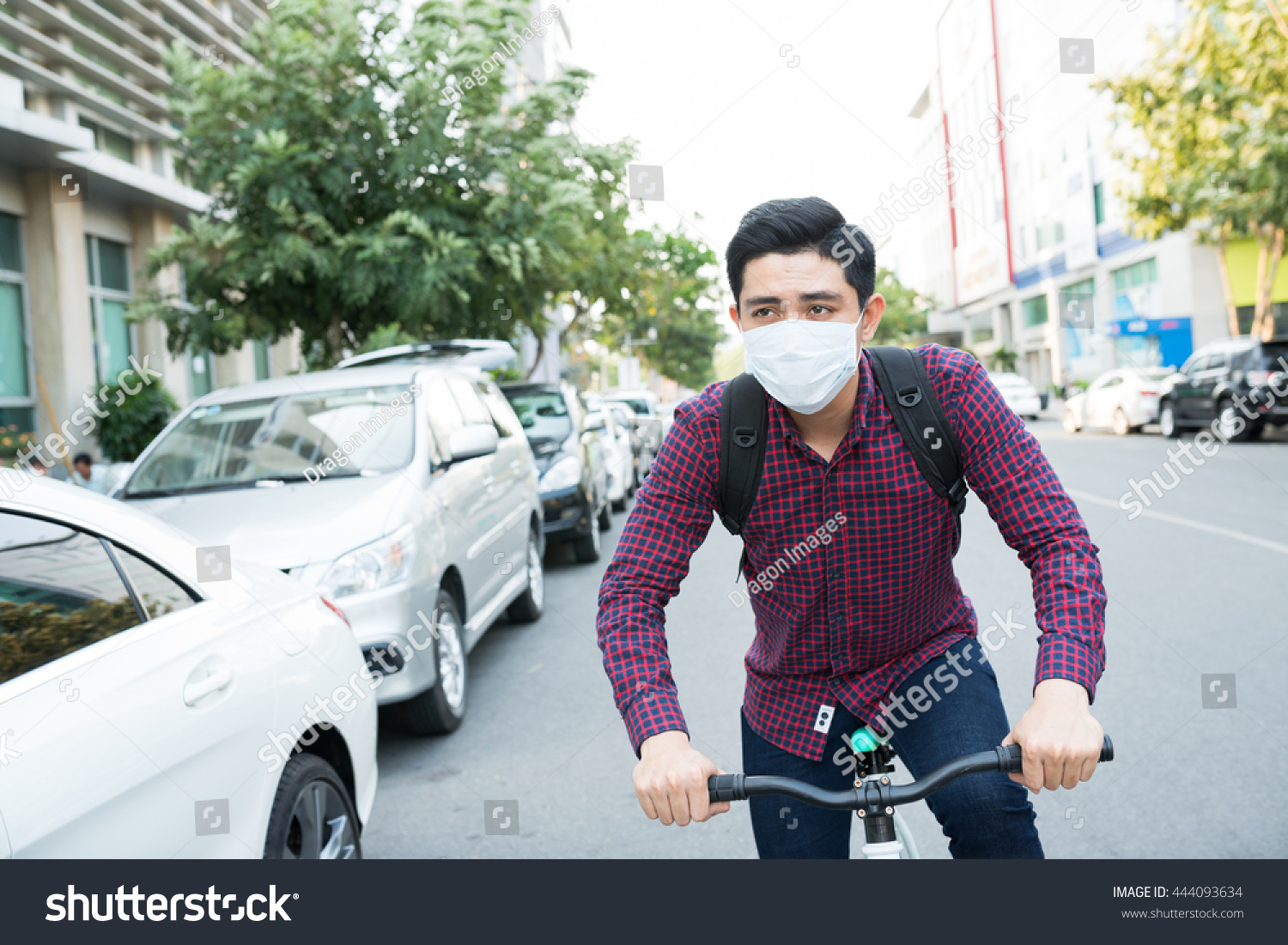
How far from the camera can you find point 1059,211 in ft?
132

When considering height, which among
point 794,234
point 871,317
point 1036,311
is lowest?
point 871,317

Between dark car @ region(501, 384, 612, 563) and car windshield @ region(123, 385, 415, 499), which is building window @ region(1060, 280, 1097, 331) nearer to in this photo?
dark car @ region(501, 384, 612, 563)

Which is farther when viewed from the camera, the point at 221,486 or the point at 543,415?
the point at 543,415

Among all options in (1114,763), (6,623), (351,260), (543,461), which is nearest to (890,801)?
(6,623)

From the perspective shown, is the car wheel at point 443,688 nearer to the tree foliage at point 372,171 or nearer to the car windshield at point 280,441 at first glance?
the car windshield at point 280,441

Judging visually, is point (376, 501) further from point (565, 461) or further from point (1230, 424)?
point (1230, 424)

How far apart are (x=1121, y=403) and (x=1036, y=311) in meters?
27.1

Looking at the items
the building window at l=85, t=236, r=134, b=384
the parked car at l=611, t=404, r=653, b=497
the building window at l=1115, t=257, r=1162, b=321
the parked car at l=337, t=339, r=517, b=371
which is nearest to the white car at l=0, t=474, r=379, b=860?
the parked car at l=337, t=339, r=517, b=371

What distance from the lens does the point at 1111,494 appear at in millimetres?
12281

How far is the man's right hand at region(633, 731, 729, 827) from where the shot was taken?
1.64 m

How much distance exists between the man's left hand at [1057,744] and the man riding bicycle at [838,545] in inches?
7.6

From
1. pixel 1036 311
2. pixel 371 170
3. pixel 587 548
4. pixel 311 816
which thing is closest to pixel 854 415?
pixel 311 816

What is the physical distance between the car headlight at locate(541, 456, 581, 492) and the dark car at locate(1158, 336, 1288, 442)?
1250cm
